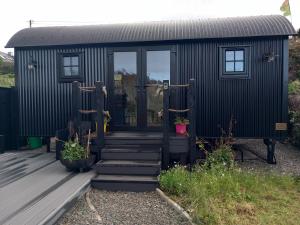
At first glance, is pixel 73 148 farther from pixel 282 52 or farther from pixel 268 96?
pixel 282 52

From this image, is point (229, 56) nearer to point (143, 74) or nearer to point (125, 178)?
point (143, 74)

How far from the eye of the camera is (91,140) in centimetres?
591

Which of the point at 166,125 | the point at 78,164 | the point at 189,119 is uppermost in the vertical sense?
the point at 189,119

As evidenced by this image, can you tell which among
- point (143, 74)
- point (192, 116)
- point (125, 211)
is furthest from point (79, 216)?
point (143, 74)

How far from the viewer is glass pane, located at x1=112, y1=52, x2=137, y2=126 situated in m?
7.00

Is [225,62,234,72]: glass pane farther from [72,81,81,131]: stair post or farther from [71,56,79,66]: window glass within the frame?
[71,56,79,66]: window glass

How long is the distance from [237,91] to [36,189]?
4760mm

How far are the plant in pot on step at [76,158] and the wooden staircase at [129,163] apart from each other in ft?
0.89

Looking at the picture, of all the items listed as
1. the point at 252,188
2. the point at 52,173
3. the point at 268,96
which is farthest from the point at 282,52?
the point at 52,173

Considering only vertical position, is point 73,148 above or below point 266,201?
above

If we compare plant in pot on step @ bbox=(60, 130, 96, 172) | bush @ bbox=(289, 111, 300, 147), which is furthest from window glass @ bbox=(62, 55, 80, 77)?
bush @ bbox=(289, 111, 300, 147)

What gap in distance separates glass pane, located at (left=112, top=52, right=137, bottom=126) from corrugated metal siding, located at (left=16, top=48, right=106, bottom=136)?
0.65 meters

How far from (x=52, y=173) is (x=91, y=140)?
0.99 meters

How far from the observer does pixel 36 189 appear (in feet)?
14.6
